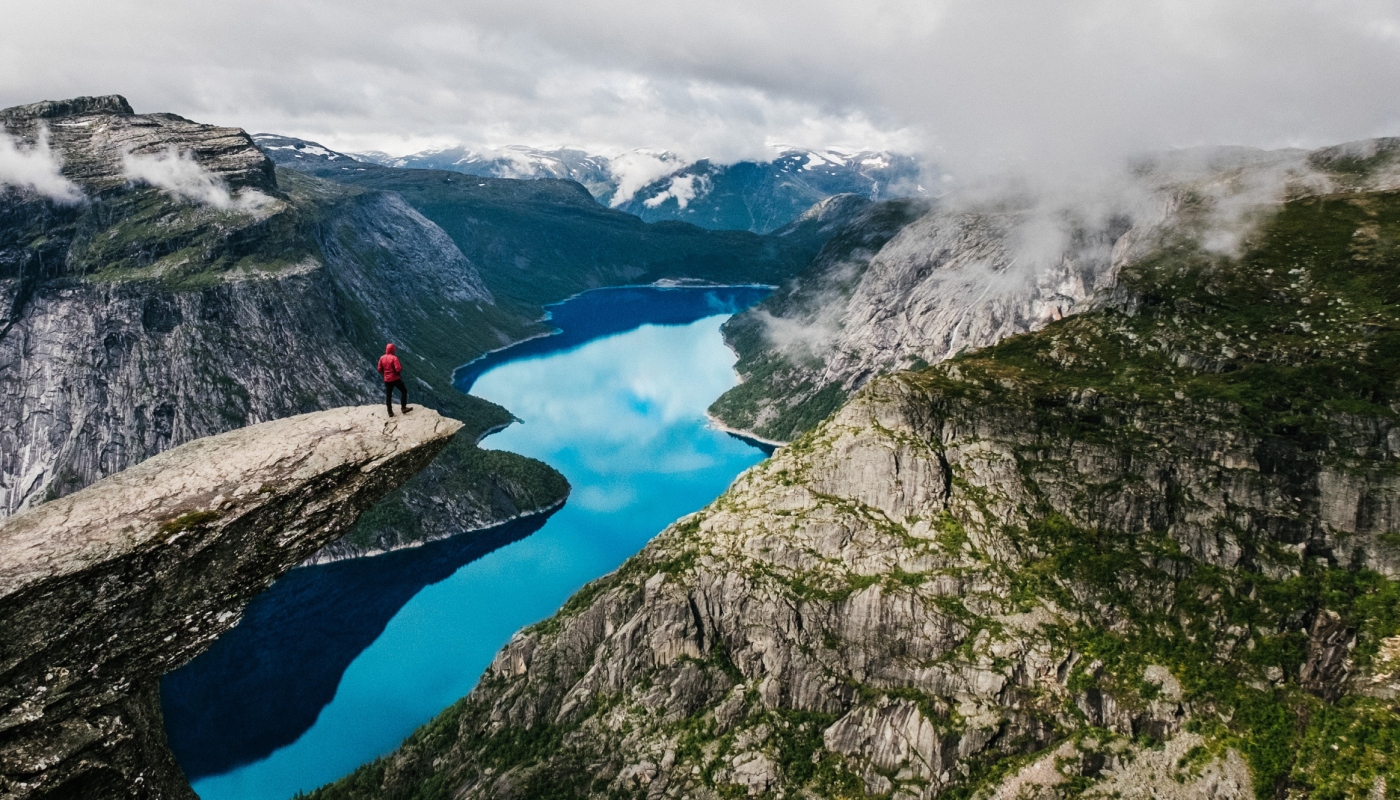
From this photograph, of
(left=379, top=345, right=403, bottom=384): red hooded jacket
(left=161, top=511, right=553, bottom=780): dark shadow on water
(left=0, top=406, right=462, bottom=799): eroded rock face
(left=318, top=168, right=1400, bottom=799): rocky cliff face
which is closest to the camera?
(left=0, top=406, right=462, bottom=799): eroded rock face

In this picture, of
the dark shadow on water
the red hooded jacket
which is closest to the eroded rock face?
the red hooded jacket

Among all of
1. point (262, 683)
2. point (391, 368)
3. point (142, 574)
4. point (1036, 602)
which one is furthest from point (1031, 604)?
point (262, 683)

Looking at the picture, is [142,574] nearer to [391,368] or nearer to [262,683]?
[391,368]

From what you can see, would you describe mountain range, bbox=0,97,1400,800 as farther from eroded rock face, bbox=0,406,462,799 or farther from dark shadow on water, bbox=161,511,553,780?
eroded rock face, bbox=0,406,462,799

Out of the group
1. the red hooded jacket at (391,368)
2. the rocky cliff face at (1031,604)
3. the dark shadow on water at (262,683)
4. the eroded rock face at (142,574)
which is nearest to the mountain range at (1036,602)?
the rocky cliff face at (1031,604)

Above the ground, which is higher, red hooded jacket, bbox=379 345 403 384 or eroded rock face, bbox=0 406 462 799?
red hooded jacket, bbox=379 345 403 384

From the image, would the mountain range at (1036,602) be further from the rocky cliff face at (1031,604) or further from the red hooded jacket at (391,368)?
the red hooded jacket at (391,368)

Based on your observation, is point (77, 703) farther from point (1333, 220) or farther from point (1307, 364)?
point (1333, 220)

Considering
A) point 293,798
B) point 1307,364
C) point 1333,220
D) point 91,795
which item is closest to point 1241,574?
point 1307,364
